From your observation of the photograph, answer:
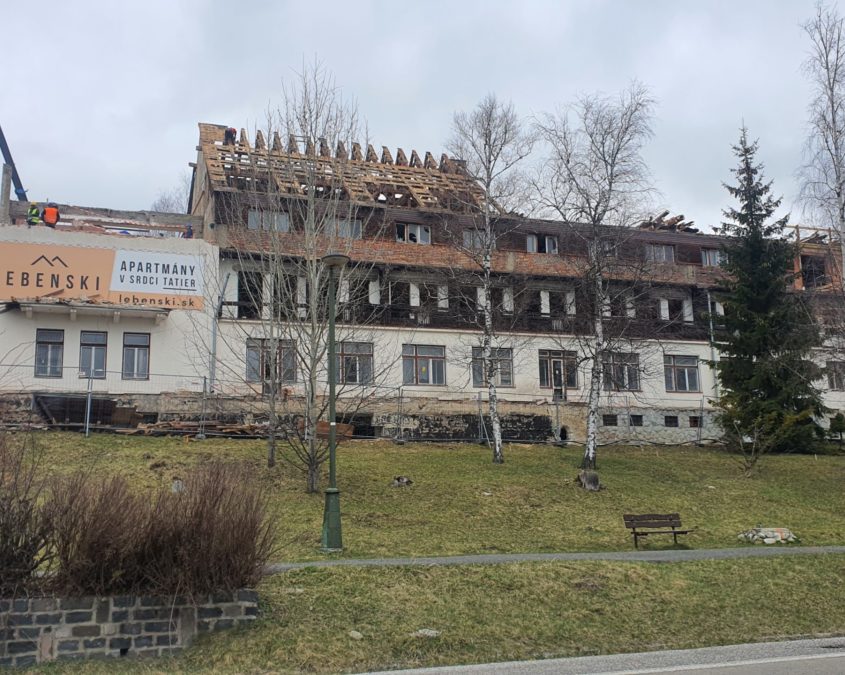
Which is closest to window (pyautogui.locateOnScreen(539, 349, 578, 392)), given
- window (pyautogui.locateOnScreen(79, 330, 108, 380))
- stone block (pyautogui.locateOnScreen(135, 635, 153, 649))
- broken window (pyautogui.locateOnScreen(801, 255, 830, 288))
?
broken window (pyautogui.locateOnScreen(801, 255, 830, 288))

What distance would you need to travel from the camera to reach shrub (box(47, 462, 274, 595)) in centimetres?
916

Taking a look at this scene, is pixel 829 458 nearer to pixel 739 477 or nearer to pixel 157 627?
pixel 739 477

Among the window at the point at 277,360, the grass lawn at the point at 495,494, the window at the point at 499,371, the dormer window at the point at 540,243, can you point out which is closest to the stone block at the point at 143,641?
the grass lawn at the point at 495,494

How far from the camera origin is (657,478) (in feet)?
85.6

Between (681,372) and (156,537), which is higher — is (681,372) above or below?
above

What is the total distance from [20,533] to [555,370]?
30248 mm

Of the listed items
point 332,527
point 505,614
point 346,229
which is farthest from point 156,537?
point 346,229

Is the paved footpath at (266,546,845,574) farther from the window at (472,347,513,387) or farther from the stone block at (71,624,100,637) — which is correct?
the window at (472,347,513,387)

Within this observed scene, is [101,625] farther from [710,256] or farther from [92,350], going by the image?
[710,256]

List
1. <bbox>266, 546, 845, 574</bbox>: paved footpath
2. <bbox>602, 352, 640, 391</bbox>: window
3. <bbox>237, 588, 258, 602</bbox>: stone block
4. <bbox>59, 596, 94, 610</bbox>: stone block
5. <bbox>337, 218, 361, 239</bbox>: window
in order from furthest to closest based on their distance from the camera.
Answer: <bbox>602, 352, 640, 391</bbox>: window
<bbox>337, 218, 361, 239</bbox>: window
<bbox>266, 546, 845, 574</bbox>: paved footpath
<bbox>237, 588, 258, 602</bbox>: stone block
<bbox>59, 596, 94, 610</bbox>: stone block

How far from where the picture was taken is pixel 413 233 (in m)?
38.6

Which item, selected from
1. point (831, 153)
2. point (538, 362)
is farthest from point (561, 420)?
point (831, 153)

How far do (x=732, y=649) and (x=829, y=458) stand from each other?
23751mm

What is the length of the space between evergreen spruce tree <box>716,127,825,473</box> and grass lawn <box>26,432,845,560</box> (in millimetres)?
1687
